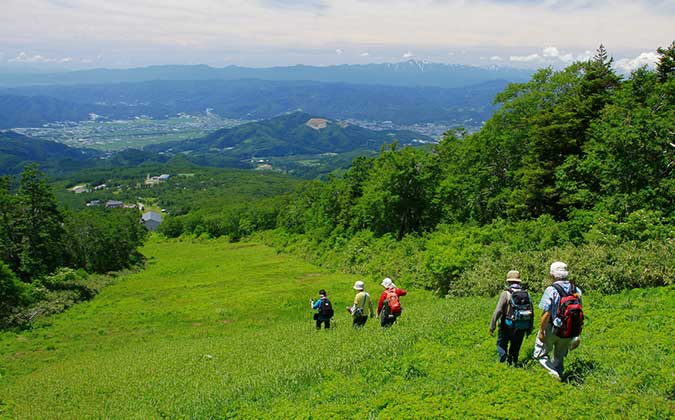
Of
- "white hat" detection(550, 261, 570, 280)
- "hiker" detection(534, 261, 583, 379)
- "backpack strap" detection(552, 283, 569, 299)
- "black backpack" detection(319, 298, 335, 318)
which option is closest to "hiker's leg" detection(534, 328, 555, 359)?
"hiker" detection(534, 261, 583, 379)

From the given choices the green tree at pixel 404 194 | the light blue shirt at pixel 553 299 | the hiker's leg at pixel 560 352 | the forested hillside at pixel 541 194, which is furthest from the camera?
the green tree at pixel 404 194

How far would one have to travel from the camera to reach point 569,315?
8.27 metres

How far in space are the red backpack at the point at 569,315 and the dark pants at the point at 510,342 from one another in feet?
3.83

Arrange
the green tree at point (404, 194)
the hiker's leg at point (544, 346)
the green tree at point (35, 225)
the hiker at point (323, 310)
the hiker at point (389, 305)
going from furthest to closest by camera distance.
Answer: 1. the green tree at point (404, 194)
2. the green tree at point (35, 225)
3. the hiker at point (323, 310)
4. the hiker at point (389, 305)
5. the hiker's leg at point (544, 346)

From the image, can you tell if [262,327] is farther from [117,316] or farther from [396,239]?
[396,239]

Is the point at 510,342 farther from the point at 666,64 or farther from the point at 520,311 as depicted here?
the point at 666,64

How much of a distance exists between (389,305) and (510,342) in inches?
207

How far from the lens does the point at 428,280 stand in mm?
27438

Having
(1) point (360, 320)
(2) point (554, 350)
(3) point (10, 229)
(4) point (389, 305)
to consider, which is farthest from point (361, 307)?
(3) point (10, 229)

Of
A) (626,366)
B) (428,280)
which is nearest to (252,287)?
(428,280)

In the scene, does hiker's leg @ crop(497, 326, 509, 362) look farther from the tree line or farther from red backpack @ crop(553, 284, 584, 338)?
the tree line

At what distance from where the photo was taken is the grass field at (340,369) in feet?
25.5

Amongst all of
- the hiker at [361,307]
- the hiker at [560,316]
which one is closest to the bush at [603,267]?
the hiker at [361,307]

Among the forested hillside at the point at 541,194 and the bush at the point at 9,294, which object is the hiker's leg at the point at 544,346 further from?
the bush at the point at 9,294
